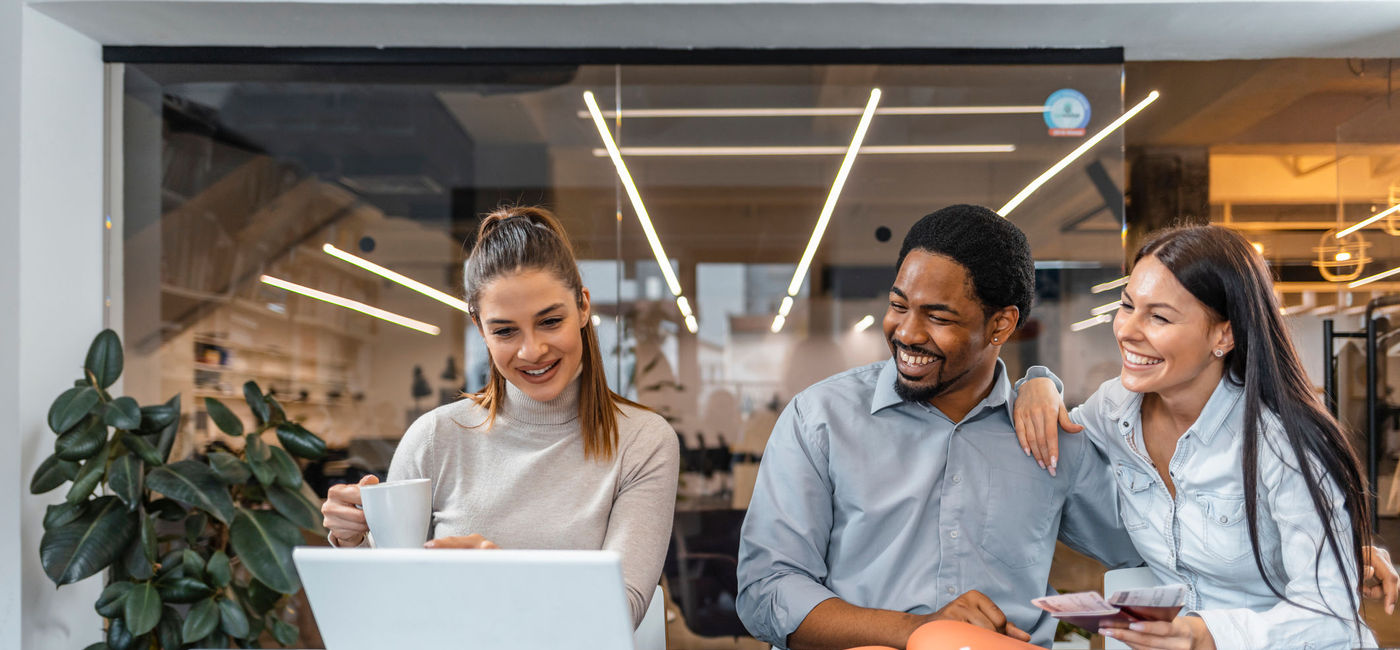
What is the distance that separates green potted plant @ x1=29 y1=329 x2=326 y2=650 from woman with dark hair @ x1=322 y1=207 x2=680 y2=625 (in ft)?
4.05

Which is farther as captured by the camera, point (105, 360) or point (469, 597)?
point (105, 360)

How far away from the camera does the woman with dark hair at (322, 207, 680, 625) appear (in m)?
1.61

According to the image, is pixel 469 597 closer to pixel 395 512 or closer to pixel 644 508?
pixel 395 512

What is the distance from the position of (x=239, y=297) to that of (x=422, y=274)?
2.17ft

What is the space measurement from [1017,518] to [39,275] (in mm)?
2907

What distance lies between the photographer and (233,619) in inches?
105

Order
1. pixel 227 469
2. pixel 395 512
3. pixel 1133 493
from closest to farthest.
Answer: pixel 395 512 < pixel 1133 493 < pixel 227 469

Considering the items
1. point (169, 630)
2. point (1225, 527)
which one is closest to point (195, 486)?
point (169, 630)

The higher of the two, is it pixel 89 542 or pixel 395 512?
pixel 395 512

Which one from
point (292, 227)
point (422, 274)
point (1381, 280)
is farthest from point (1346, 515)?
point (292, 227)

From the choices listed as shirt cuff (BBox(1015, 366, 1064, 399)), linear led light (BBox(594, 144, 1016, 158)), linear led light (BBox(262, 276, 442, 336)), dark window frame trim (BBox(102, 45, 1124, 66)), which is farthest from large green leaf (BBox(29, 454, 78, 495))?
shirt cuff (BBox(1015, 366, 1064, 399))

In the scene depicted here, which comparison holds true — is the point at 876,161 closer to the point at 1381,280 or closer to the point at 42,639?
the point at 1381,280

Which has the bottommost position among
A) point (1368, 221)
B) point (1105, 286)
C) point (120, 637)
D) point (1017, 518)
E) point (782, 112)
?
point (120, 637)

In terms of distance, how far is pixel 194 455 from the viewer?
339cm
